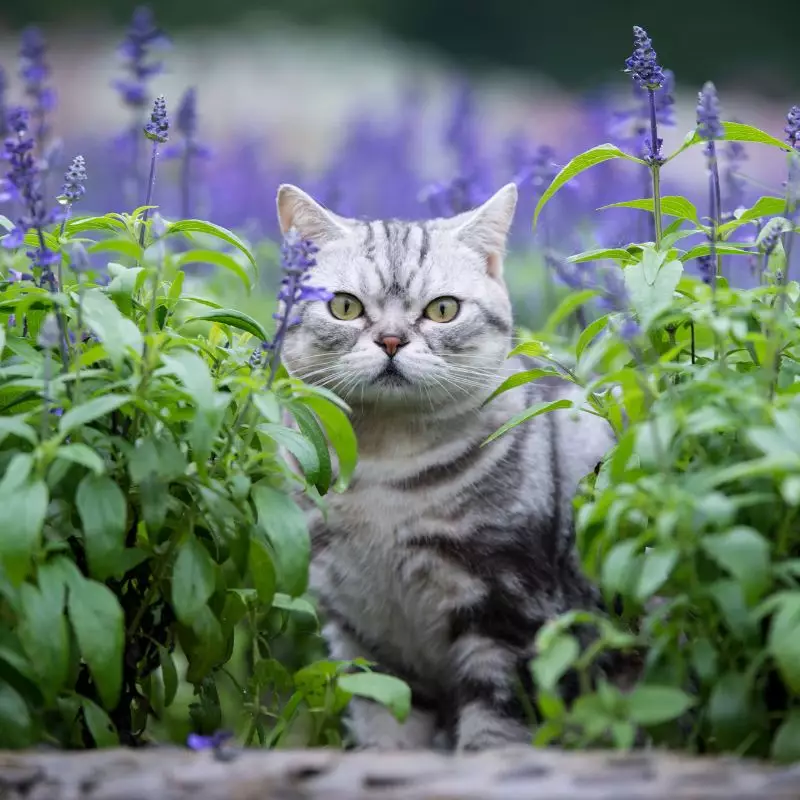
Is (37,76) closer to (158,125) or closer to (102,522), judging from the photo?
(158,125)

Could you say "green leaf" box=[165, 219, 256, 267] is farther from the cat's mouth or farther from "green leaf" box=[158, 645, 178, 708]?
"green leaf" box=[158, 645, 178, 708]

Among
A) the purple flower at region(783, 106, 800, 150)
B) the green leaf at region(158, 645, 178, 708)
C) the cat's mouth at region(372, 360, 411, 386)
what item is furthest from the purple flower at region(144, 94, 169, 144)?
the purple flower at region(783, 106, 800, 150)

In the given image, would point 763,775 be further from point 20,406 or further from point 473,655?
point 20,406

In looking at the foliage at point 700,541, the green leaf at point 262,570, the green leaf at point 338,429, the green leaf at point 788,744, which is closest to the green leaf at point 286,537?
the green leaf at point 262,570

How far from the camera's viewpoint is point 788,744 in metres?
1.75

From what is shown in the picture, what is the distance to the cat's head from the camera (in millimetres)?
2762

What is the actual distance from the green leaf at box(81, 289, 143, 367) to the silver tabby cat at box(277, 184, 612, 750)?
775mm

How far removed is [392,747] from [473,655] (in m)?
0.42

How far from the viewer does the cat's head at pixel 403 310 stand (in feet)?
9.06

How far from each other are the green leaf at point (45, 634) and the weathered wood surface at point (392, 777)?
0.12m

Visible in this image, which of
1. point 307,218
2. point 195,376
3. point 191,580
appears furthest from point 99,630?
point 307,218

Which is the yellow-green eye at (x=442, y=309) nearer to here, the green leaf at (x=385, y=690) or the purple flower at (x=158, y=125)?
the purple flower at (x=158, y=125)

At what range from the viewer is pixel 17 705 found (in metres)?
1.92

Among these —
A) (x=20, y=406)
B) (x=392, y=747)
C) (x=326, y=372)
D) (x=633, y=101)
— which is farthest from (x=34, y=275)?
(x=633, y=101)
